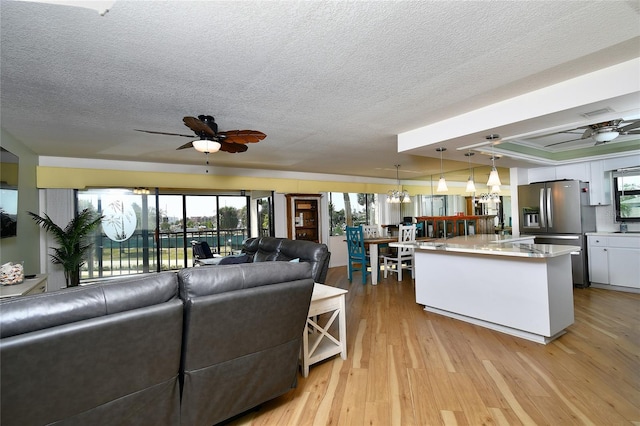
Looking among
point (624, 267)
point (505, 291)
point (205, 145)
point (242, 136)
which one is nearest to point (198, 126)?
point (205, 145)

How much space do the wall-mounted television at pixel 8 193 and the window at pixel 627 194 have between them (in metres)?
8.23

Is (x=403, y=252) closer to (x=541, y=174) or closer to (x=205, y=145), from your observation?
(x=541, y=174)

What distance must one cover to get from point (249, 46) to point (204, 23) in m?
0.31

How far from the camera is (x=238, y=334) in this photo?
1.72 meters

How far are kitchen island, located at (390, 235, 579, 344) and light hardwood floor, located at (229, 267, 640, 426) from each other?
17 cm

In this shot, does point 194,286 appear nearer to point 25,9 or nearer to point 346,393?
point 346,393

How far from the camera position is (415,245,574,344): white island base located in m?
2.92

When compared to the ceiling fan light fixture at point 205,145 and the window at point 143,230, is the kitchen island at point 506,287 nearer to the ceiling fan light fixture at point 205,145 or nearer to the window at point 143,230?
the ceiling fan light fixture at point 205,145

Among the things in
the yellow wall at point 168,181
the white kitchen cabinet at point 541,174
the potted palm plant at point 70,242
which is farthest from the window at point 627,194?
the potted palm plant at point 70,242

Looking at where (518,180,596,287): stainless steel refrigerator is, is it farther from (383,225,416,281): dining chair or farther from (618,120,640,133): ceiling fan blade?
(618,120,640,133): ceiling fan blade

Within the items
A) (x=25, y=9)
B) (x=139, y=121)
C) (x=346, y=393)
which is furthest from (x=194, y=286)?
(x=139, y=121)

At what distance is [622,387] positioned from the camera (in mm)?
2129

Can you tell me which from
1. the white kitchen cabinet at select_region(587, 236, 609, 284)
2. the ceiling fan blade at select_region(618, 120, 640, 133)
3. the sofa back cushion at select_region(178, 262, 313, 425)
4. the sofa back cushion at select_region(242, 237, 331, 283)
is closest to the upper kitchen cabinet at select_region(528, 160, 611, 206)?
the white kitchen cabinet at select_region(587, 236, 609, 284)

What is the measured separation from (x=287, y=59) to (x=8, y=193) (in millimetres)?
3460
